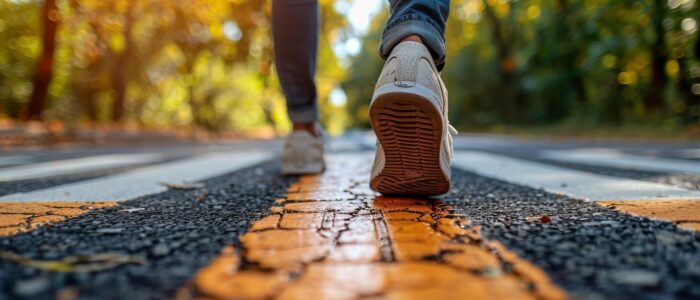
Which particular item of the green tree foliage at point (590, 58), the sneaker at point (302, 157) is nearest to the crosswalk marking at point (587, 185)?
the sneaker at point (302, 157)

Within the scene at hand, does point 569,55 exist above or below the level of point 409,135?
above

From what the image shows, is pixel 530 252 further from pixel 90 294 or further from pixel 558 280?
pixel 90 294

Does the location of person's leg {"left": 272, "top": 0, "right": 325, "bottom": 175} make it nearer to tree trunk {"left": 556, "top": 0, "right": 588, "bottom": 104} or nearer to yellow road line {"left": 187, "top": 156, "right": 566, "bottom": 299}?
yellow road line {"left": 187, "top": 156, "right": 566, "bottom": 299}

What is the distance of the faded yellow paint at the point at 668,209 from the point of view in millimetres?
954

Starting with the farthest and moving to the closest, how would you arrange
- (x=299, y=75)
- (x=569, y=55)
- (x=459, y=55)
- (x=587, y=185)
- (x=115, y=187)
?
1. (x=459, y=55)
2. (x=569, y=55)
3. (x=299, y=75)
4. (x=115, y=187)
5. (x=587, y=185)

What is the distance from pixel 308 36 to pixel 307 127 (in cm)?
47

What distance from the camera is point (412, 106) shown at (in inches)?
43.3

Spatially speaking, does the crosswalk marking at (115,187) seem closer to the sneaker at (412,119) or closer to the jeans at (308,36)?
the jeans at (308,36)

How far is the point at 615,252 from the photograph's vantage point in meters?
0.75

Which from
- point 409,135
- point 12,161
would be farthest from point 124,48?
point 409,135

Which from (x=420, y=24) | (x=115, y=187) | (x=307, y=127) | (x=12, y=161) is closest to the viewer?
(x=420, y=24)

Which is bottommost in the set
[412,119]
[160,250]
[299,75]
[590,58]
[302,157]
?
[160,250]

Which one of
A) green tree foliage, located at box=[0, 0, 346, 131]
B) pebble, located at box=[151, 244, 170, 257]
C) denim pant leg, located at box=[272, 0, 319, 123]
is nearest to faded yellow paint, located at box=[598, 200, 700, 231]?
pebble, located at box=[151, 244, 170, 257]

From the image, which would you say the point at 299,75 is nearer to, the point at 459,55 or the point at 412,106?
the point at 412,106
